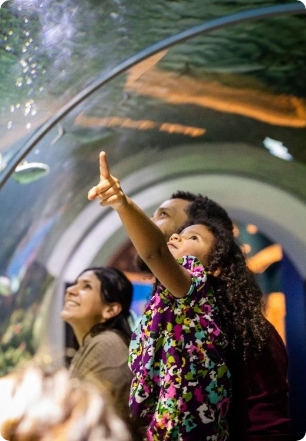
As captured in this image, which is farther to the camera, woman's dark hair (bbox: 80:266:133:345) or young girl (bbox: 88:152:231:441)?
woman's dark hair (bbox: 80:266:133:345)

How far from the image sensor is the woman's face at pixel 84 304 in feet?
3.97

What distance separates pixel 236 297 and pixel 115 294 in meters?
0.29

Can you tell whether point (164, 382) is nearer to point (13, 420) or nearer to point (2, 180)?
point (13, 420)

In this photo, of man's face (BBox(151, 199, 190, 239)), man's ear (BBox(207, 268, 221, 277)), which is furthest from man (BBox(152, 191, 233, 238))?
man's ear (BBox(207, 268, 221, 277))

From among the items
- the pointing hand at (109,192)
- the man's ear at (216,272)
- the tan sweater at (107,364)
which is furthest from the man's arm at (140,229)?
the tan sweater at (107,364)

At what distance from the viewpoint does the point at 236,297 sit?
1.03 m

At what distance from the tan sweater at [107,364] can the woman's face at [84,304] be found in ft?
0.12

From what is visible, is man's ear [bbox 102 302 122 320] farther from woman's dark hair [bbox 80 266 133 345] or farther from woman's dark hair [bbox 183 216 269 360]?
woman's dark hair [bbox 183 216 269 360]

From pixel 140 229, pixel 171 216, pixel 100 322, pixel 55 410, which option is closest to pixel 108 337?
pixel 100 322

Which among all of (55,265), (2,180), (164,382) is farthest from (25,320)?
(164,382)

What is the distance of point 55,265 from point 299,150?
23.3 inches

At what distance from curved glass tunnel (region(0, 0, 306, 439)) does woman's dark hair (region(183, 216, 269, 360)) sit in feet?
0.27

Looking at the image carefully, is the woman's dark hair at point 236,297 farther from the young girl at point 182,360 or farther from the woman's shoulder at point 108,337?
the woman's shoulder at point 108,337

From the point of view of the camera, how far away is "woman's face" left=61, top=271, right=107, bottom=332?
1209 mm
